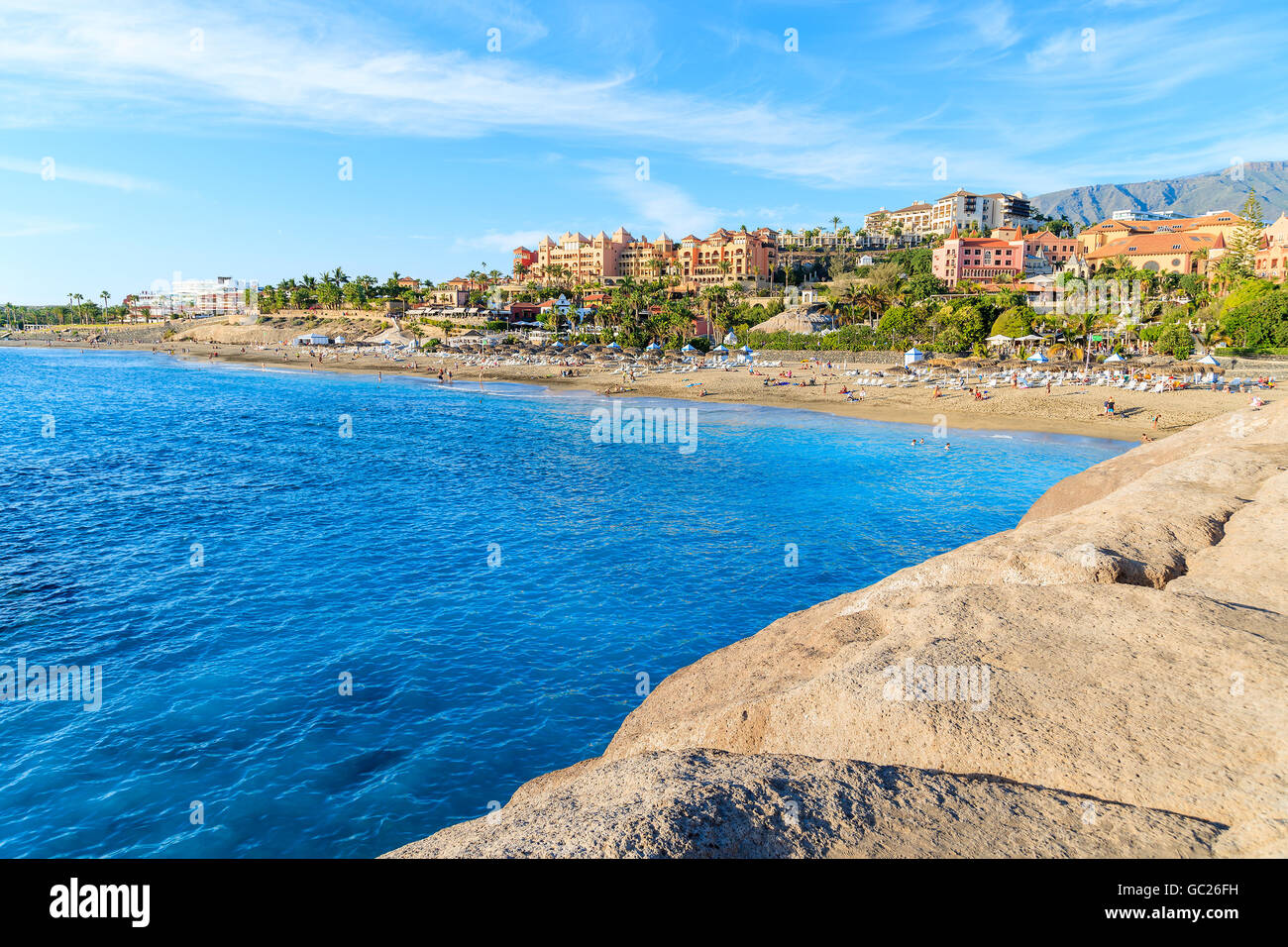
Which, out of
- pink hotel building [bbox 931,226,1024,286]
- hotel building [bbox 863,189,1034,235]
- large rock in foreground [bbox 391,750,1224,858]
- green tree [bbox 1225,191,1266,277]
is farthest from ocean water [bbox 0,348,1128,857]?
hotel building [bbox 863,189,1034,235]

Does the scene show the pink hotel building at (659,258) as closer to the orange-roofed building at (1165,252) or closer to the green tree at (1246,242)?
the orange-roofed building at (1165,252)

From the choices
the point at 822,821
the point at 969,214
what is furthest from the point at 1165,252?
the point at 822,821

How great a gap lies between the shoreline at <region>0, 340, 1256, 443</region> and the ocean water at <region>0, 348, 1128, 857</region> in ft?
15.9

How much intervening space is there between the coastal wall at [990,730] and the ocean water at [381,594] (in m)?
3.76

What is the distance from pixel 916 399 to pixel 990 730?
175 feet

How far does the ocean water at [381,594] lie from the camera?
11.6 m

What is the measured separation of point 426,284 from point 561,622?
605ft

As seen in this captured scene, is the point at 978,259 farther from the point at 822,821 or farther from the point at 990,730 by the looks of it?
the point at 822,821

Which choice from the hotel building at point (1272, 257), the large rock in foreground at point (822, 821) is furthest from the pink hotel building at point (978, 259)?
the large rock in foreground at point (822, 821)

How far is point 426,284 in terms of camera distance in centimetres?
18612

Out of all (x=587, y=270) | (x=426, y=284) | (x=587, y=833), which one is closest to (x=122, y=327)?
(x=426, y=284)
